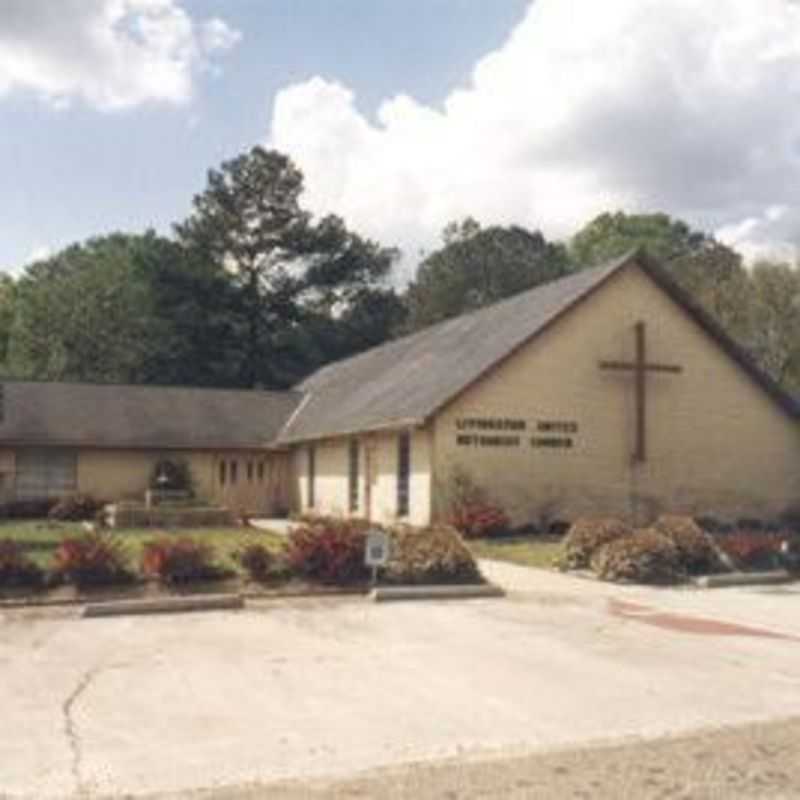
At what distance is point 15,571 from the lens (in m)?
17.0

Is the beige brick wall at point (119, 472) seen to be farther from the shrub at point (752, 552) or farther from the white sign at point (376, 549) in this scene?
the white sign at point (376, 549)

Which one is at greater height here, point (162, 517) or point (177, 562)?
point (162, 517)

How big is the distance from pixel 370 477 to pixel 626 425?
21.0ft

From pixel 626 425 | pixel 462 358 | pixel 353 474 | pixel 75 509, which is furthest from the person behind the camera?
pixel 75 509

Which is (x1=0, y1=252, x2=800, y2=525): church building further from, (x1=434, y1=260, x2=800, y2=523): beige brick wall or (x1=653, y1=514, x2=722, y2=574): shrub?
(x1=653, y1=514, x2=722, y2=574): shrub

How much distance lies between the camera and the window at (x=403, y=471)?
30188mm

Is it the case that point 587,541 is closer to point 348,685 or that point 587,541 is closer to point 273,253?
point 348,685

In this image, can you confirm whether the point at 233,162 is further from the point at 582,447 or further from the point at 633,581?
the point at 633,581

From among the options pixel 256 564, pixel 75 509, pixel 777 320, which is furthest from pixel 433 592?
pixel 777 320

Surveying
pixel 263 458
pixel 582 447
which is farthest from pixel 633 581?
pixel 263 458

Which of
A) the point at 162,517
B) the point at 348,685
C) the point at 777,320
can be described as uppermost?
the point at 777,320

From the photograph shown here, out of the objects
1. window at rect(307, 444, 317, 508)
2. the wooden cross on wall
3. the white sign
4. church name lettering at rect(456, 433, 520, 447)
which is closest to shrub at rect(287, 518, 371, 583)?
the white sign

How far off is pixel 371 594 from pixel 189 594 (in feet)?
8.14

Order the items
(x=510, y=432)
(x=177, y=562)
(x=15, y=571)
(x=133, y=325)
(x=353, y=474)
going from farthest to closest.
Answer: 1. (x=133, y=325)
2. (x=353, y=474)
3. (x=510, y=432)
4. (x=177, y=562)
5. (x=15, y=571)
